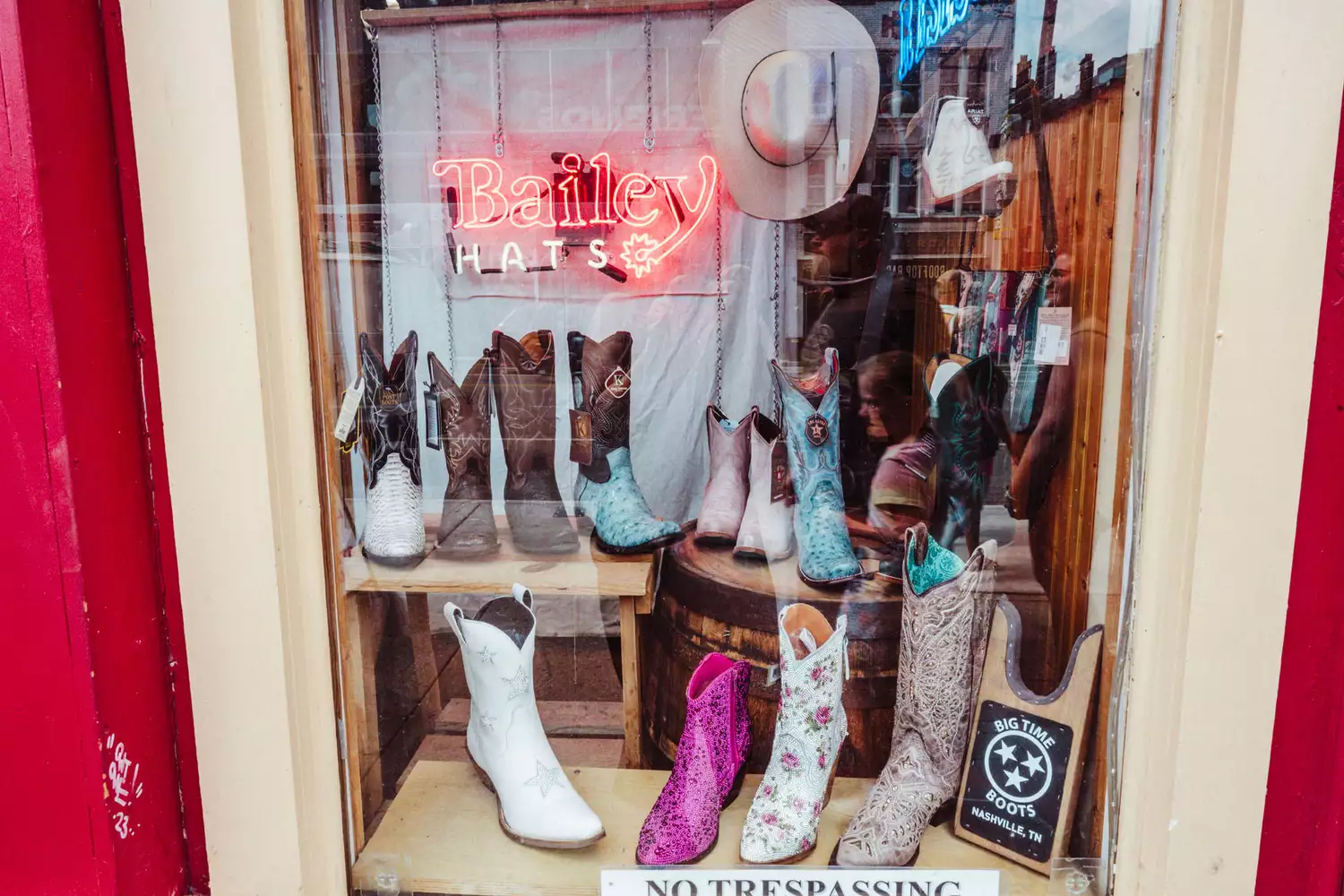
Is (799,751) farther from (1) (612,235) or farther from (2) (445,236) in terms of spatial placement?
(2) (445,236)

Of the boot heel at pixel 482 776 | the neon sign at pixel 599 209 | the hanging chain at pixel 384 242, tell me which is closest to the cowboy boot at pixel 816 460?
the boot heel at pixel 482 776

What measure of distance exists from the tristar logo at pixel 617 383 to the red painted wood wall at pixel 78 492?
814mm

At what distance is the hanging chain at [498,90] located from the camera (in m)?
2.39

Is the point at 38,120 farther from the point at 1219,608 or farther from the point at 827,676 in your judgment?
the point at 1219,608

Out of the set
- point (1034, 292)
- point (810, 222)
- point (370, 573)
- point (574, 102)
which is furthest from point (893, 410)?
point (574, 102)

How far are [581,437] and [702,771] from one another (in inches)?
26.6

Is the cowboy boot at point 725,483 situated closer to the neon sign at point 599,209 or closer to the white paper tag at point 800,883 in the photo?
the white paper tag at point 800,883

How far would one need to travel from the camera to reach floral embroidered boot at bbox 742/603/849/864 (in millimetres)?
1162

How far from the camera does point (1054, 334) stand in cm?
131

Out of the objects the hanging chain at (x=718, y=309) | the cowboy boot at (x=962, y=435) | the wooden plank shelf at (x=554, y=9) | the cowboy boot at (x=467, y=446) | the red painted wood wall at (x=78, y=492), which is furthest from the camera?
the hanging chain at (x=718, y=309)

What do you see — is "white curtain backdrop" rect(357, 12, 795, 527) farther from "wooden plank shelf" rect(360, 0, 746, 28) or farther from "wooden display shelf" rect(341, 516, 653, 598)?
"wooden display shelf" rect(341, 516, 653, 598)

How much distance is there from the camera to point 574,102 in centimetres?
250

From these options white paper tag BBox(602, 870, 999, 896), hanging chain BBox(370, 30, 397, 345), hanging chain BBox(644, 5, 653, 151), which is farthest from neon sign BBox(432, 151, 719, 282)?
white paper tag BBox(602, 870, 999, 896)

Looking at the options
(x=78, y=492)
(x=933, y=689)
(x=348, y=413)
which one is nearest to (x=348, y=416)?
(x=348, y=413)
